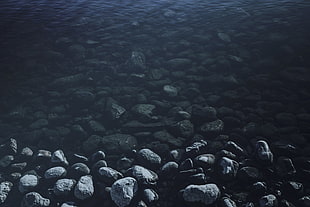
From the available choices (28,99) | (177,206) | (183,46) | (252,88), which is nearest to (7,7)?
(28,99)

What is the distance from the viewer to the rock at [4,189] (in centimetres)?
528

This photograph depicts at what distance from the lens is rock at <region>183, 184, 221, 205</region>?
5055 millimetres

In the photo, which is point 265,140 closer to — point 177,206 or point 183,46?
point 177,206

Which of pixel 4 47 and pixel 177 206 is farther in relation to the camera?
pixel 4 47

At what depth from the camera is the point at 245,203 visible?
5.09 meters

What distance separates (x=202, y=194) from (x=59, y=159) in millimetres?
3143

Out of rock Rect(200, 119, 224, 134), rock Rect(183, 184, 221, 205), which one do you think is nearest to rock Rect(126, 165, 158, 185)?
rock Rect(183, 184, 221, 205)

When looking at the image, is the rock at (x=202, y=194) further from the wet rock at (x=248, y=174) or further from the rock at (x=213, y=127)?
the rock at (x=213, y=127)

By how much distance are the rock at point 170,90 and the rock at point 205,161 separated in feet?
8.16

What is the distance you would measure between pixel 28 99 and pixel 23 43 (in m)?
3.84

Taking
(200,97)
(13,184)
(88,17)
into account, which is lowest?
(13,184)

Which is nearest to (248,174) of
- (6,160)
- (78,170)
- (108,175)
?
(108,175)

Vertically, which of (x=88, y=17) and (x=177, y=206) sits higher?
(x=88, y=17)

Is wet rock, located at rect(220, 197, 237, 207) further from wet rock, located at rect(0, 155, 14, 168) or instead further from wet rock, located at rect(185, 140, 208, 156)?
wet rock, located at rect(0, 155, 14, 168)
